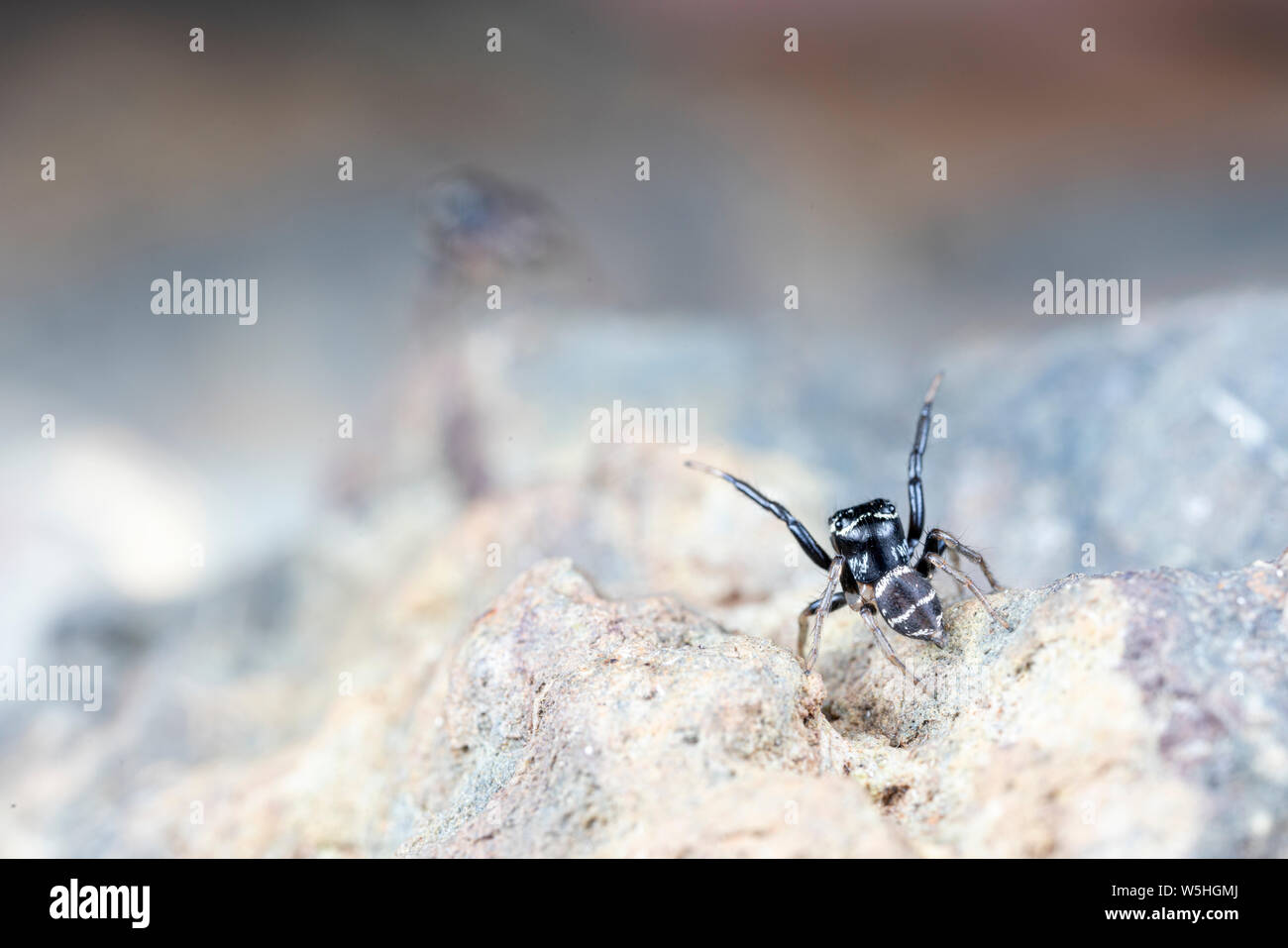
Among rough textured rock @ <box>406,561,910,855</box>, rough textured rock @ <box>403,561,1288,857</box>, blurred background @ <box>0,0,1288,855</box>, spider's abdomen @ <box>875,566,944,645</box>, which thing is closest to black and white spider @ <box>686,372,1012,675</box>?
spider's abdomen @ <box>875,566,944,645</box>

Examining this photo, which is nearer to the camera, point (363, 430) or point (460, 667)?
point (460, 667)

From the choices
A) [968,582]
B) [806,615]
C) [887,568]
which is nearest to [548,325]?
[806,615]

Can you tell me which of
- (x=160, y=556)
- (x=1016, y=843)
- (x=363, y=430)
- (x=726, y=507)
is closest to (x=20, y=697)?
(x=160, y=556)

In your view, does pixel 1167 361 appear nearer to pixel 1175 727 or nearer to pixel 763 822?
pixel 1175 727

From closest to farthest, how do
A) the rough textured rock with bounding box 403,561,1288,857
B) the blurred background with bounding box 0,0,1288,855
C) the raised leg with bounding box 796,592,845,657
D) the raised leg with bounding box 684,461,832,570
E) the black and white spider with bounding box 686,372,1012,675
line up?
Result: 1. the rough textured rock with bounding box 403,561,1288,857
2. the black and white spider with bounding box 686,372,1012,675
3. the raised leg with bounding box 796,592,845,657
4. the raised leg with bounding box 684,461,832,570
5. the blurred background with bounding box 0,0,1288,855

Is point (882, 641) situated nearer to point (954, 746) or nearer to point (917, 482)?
point (954, 746)

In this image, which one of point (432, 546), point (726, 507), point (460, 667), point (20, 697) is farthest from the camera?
point (20, 697)

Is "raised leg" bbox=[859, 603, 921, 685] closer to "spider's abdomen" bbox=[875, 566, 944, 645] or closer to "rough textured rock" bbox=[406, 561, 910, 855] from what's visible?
"spider's abdomen" bbox=[875, 566, 944, 645]
